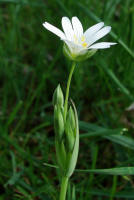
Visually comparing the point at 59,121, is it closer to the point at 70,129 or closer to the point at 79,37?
the point at 70,129

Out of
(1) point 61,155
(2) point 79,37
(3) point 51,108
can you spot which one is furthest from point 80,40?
(3) point 51,108

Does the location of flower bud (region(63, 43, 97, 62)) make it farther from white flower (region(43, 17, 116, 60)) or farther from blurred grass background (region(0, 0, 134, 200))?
blurred grass background (region(0, 0, 134, 200))

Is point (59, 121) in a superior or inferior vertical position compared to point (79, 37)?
inferior

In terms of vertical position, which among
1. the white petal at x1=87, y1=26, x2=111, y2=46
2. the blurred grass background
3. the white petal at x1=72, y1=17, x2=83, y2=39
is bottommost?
the blurred grass background

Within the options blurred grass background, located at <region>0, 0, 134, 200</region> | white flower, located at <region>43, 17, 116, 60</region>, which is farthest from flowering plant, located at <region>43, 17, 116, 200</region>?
blurred grass background, located at <region>0, 0, 134, 200</region>

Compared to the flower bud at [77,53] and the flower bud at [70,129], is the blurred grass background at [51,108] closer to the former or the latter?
the flower bud at [70,129]

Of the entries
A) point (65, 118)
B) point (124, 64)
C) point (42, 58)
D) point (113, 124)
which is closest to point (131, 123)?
point (113, 124)

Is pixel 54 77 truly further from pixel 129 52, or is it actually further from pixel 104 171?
pixel 104 171

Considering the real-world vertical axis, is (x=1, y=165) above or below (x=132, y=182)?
above
